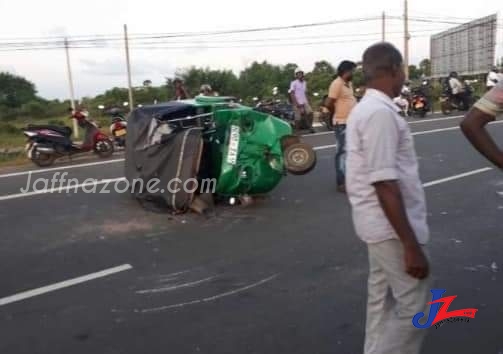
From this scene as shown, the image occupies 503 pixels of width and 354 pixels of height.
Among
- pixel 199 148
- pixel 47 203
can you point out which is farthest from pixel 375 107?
pixel 47 203

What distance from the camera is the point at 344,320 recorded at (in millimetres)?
3646

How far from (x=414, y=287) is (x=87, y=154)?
10855 mm

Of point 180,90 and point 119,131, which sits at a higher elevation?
point 180,90

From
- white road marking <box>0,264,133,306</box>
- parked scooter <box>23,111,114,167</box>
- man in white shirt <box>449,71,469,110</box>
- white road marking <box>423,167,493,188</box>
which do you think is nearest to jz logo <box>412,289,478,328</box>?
white road marking <box>0,264,133,306</box>

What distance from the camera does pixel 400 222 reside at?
229cm

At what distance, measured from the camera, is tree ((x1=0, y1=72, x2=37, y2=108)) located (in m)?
45.7

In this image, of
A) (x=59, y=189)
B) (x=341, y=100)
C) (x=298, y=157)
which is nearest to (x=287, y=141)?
(x=298, y=157)

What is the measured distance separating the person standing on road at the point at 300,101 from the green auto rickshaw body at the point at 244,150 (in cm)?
801

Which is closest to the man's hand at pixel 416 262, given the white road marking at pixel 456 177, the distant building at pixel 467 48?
the white road marking at pixel 456 177

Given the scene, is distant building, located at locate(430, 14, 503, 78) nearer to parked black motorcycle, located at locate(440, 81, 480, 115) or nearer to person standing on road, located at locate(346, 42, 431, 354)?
parked black motorcycle, located at locate(440, 81, 480, 115)

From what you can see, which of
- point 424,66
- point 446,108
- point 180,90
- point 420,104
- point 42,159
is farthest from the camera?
point 424,66

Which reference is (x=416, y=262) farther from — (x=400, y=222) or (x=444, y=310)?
(x=444, y=310)

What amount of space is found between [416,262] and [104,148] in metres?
10.1

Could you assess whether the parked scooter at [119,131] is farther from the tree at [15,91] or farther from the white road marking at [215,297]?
the tree at [15,91]
